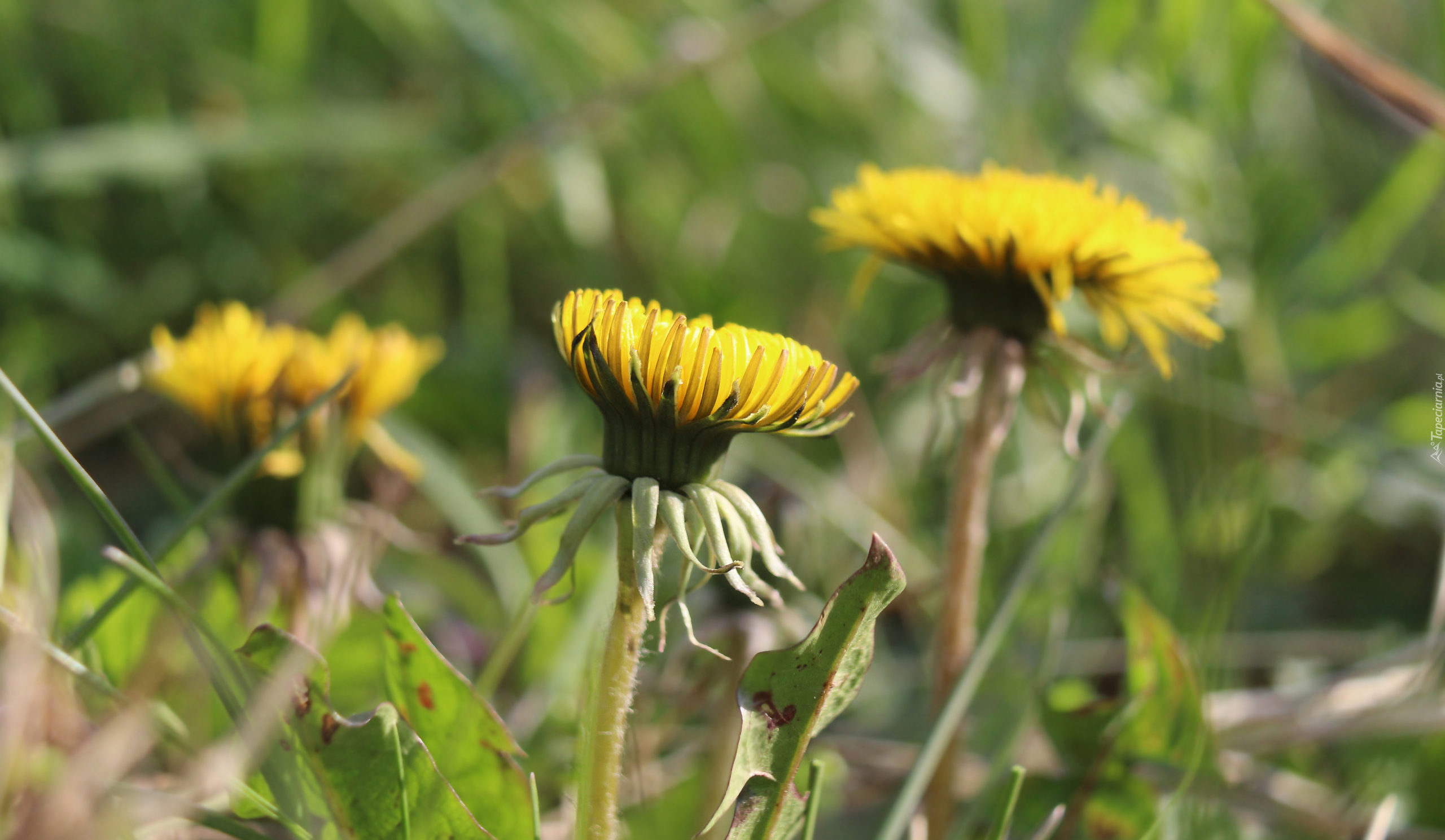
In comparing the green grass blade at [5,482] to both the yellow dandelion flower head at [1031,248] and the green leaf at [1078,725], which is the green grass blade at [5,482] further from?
the green leaf at [1078,725]

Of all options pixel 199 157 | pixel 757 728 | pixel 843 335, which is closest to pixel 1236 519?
pixel 843 335

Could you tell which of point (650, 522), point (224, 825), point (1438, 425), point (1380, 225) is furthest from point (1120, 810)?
point (1380, 225)

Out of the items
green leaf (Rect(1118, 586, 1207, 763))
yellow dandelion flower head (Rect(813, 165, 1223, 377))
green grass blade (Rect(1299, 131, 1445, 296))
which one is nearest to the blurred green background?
green grass blade (Rect(1299, 131, 1445, 296))

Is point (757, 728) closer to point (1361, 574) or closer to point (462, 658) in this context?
point (462, 658)

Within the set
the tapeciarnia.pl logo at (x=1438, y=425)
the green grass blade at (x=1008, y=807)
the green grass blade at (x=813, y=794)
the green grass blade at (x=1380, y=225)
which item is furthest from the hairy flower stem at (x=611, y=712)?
the green grass blade at (x=1380, y=225)

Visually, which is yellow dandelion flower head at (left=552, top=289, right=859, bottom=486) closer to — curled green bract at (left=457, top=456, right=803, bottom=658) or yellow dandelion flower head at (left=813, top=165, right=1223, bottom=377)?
curled green bract at (left=457, top=456, right=803, bottom=658)

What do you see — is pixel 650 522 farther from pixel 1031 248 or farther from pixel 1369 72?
pixel 1369 72
